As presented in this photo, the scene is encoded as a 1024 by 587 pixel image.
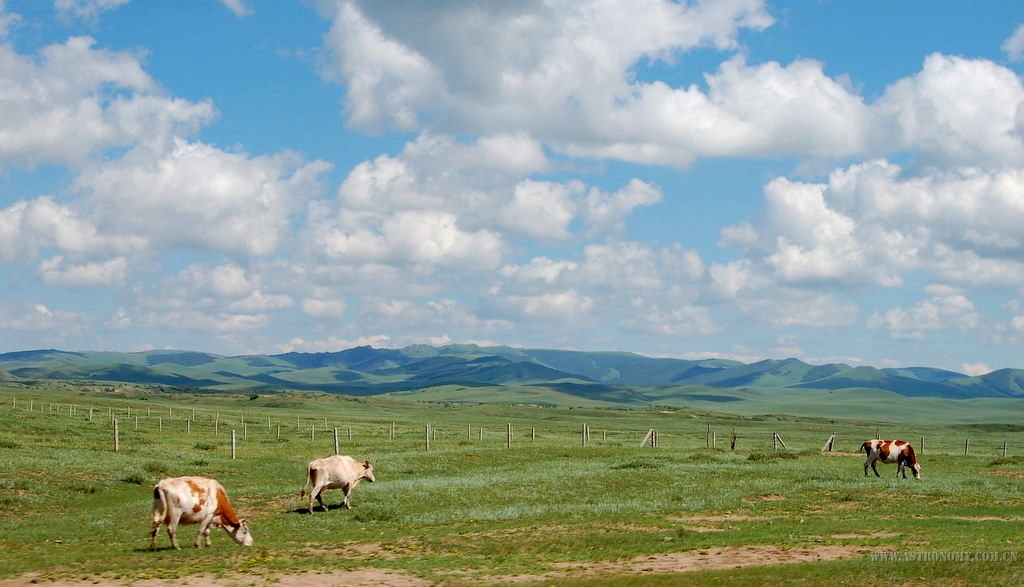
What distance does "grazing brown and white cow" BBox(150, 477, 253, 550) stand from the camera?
971 inches

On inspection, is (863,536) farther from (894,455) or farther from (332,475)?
(894,455)

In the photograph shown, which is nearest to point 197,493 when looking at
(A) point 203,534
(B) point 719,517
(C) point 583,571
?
(A) point 203,534

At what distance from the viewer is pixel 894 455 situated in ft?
159

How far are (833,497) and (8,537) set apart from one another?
3134cm

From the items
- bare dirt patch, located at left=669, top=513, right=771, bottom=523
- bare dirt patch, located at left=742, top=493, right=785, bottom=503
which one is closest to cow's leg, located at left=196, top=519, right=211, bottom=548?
bare dirt patch, located at left=669, top=513, right=771, bottom=523

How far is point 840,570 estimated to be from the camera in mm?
20453

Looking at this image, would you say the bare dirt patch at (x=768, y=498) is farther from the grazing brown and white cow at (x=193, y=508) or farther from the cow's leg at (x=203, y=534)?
the cow's leg at (x=203, y=534)

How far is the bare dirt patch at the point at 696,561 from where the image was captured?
21844 millimetres

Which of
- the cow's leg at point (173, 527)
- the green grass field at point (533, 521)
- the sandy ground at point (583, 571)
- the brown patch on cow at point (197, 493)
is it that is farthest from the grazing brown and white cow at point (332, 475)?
the sandy ground at point (583, 571)

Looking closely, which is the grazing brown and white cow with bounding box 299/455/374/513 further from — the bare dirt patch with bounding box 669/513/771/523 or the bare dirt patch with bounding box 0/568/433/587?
the bare dirt patch with bounding box 669/513/771/523

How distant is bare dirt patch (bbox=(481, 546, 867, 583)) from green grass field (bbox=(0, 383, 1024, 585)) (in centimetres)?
8

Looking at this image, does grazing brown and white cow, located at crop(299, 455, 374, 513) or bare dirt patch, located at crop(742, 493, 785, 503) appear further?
bare dirt patch, located at crop(742, 493, 785, 503)

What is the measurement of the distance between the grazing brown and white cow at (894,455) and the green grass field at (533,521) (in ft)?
4.75

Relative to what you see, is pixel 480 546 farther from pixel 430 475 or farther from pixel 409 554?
pixel 430 475
